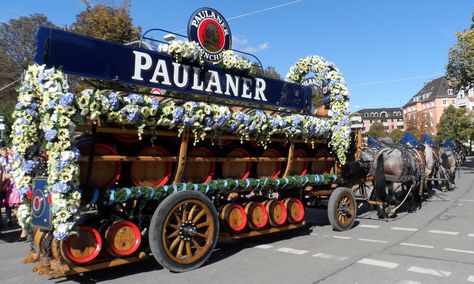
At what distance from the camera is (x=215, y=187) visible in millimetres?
6160

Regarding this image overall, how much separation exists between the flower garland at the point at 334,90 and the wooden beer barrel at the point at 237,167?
2192 mm

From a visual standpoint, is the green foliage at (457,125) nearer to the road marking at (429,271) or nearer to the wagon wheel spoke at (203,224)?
the road marking at (429,271)

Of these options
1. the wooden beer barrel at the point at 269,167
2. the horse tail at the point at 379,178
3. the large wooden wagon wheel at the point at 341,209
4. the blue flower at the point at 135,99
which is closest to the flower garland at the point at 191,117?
the blue flower at the point at 135,99

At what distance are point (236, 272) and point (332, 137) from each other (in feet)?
12.3

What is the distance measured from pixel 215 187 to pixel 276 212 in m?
1.56

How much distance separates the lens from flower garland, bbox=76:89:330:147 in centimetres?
464

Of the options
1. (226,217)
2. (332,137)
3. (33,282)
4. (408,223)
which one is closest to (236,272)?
(226,217)

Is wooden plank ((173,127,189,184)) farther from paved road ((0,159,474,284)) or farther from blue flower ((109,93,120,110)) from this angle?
paved road ((0,159,474,284))

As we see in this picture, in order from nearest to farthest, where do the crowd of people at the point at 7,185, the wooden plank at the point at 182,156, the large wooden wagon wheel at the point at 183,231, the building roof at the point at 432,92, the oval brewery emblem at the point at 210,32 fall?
the large wooden wagon wheel at the point at 183,231 → the wooden plank at the point at 182,156 → the oval brewery emblem at the point at 210,32 → the crowd of people at the point at 7,185 → the building roof at the point at 432,92

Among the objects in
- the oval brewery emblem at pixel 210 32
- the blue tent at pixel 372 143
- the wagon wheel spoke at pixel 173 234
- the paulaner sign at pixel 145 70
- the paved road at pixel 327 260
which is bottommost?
the paved road at pixel 327 260

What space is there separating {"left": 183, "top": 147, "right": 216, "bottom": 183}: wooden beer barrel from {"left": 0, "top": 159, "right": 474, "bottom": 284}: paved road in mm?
1252

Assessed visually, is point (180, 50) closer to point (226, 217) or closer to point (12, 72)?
point (226, 217)

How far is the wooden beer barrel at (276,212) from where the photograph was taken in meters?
7.09

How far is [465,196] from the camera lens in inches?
585
